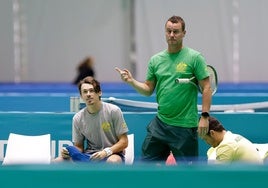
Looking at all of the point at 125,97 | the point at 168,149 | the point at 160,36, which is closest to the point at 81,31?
the point at 160,36

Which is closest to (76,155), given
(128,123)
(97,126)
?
(97,126)

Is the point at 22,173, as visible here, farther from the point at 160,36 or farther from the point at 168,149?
the point at 160,36

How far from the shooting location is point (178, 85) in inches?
231

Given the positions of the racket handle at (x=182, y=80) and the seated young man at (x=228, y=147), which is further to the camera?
the racket handle at (x=182, y=80)

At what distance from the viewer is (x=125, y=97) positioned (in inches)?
378

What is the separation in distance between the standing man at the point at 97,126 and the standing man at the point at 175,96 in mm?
251

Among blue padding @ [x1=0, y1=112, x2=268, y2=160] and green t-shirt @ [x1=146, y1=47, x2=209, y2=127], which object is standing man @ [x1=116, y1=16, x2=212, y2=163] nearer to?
green t-shirt @ [x1=146, y1=47, x2=209, y2=127]

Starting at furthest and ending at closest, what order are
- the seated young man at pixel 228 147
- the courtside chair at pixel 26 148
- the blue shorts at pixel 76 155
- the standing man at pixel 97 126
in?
the courtside chair at pixel 26 148, the standing man at pixel 97 126, the blue shorts at pixel 76 155, the seated young man at pixel 228 147

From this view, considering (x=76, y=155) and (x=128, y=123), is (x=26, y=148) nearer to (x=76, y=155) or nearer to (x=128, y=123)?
(x=76, y=155)

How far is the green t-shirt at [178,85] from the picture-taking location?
5844mm

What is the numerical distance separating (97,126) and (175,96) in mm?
712

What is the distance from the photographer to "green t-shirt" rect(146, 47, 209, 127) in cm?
584

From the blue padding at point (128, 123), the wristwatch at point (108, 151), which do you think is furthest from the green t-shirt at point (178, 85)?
the blue padding at point (128, 123)

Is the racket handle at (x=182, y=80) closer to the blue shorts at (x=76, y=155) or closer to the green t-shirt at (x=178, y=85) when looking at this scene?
the green t-shirt at (x=178, y=85)
